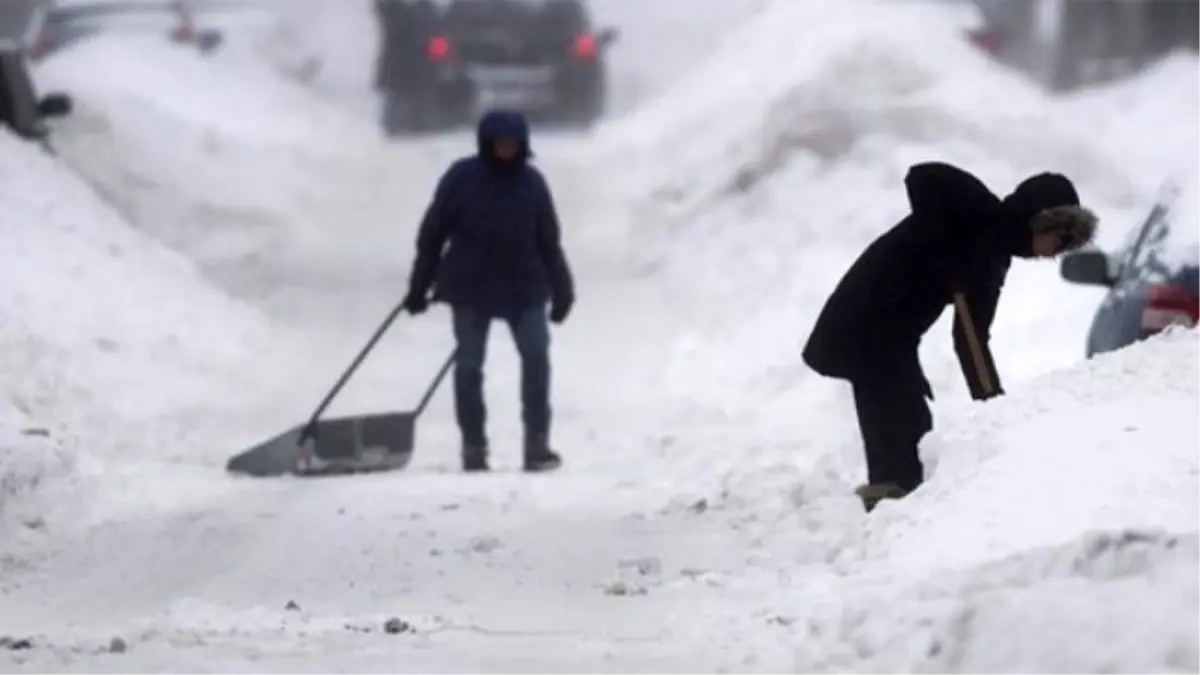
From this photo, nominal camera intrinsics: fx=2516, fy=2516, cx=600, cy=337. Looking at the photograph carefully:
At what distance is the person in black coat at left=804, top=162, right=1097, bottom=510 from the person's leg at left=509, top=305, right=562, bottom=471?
3.13m

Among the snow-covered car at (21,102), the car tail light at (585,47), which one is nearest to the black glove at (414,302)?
the snow-covered car at (21,102)

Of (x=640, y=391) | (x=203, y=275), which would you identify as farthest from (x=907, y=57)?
(x=640, y=391)

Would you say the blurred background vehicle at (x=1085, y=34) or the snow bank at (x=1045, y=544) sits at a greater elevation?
the blurred background vehicle at (x=1085, y=34)

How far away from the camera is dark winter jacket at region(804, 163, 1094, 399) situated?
7.80m

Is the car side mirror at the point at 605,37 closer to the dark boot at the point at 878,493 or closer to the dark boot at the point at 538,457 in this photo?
the dark boot at the point at 538,457

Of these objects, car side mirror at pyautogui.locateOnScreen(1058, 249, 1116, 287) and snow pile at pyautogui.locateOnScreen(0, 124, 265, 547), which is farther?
snow pile at pyautogui.locateOnScreen(0, 124, 265, 547)

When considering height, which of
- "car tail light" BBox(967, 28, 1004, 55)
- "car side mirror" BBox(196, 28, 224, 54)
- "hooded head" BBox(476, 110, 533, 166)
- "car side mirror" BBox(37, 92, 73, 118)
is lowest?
"hooded head" BBox(476, 110, 533, 166)

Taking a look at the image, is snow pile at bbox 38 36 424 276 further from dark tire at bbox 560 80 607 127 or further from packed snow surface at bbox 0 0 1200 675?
dark tire at bbox 560 80 607 127

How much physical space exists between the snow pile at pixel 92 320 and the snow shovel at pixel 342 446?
0.92 meters

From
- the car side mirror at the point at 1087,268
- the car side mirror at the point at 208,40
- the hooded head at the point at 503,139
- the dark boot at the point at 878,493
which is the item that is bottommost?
the dark boot at the point at 878,493

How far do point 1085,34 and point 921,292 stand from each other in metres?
27.4

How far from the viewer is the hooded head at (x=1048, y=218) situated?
301 inches

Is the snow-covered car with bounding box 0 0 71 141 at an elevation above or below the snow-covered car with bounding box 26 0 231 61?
below

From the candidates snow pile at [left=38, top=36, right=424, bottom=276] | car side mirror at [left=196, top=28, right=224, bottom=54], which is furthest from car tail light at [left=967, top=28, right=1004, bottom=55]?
car side mirror at [left=196, top=28, right=224, bottom=54]
